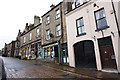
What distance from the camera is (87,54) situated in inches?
353

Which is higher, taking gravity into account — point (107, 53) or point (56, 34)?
point (56, 34)

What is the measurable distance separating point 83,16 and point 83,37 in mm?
2488

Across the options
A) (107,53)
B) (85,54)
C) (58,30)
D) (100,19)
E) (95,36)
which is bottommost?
(85,54)

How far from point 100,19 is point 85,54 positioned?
3.94 meters

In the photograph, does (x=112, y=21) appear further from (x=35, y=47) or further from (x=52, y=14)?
(x=35, y=47)

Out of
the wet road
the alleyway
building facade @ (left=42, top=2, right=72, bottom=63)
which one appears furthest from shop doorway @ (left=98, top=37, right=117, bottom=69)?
building facade @ (left=42, top=2, right=72, bottom=63)

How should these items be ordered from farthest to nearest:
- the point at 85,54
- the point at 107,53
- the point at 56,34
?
1. the point at 56,34
2. the point at 85,54
3. the point at 107,53

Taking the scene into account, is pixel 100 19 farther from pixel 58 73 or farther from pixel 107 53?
pixel 58 73

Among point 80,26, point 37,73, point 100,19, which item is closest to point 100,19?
point 100,19

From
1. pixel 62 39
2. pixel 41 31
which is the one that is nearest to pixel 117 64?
pixel 62 39

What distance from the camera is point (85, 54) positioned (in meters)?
9.12

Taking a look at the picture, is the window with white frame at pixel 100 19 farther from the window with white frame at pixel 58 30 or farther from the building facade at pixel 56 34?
the window with white frame at pixel 58 30

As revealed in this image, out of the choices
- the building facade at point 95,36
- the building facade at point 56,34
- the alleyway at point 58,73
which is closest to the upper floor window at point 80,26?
the building facade at point 95,36

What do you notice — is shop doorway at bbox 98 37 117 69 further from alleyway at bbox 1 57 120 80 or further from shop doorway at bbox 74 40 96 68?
alleyway at bbox 1 57 120 80
